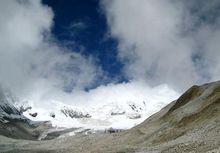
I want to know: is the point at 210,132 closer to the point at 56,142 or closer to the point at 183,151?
the point at 183,151

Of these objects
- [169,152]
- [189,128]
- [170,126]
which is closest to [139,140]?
[170,126]

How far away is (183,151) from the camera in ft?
176

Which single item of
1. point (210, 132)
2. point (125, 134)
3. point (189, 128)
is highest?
point (125, 134)

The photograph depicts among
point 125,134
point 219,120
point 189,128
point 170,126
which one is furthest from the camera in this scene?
point 125,134

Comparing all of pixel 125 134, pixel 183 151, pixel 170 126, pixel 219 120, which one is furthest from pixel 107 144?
pixel 183 151

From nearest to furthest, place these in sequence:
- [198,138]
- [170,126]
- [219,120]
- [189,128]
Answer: [198,138] → [219,120] → [189,128] → [170,126]

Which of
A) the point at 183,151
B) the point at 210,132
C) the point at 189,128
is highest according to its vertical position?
the point at 189,128

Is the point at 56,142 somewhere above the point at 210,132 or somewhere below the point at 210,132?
above

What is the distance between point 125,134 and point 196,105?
1610 centimetres

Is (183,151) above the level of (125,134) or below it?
below

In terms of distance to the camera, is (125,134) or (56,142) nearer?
(125,134)

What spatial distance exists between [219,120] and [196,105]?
70.6ft

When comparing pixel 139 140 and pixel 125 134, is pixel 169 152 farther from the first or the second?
pixel 125 134

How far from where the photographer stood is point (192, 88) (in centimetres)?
10562
